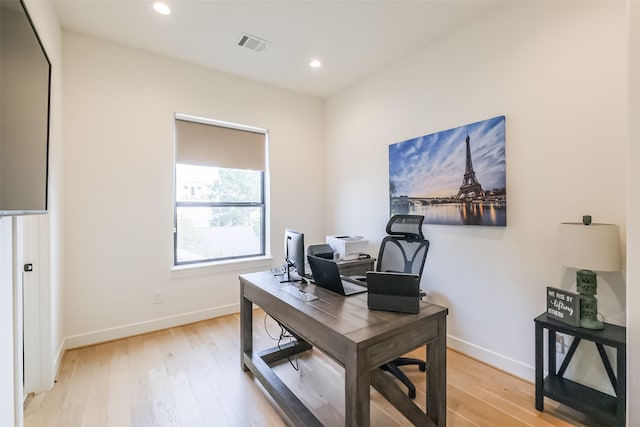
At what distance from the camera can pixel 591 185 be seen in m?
1.88

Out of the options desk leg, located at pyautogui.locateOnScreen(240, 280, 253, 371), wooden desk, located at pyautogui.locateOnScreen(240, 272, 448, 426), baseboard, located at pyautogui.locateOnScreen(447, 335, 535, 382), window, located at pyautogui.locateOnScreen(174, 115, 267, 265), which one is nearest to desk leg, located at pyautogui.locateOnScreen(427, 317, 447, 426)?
wooden desk, located at pyautogui.locateOnScreen(240, 272, 448, 426)

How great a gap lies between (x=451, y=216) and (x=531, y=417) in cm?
151

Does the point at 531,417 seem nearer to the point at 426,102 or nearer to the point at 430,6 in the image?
the point at 426,102

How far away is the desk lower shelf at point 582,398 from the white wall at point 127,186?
3112 millimetres

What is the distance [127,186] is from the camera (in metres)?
2.91

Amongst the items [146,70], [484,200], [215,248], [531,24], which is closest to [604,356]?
[484,200]

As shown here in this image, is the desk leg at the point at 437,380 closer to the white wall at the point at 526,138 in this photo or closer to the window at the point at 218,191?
the white wall at the point at 526,138

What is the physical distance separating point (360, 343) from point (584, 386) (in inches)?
71.4

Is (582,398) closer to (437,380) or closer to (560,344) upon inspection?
(560,344)

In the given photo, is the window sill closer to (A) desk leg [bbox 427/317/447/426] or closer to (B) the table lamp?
(A) desk leg [bbox 427/317/447/426]

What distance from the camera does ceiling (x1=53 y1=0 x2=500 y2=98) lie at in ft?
7.63

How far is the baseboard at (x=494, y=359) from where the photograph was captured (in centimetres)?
218

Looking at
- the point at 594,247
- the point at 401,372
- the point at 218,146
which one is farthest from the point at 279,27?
the point at 401,372

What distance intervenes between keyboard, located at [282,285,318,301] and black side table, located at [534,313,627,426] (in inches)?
59.6
